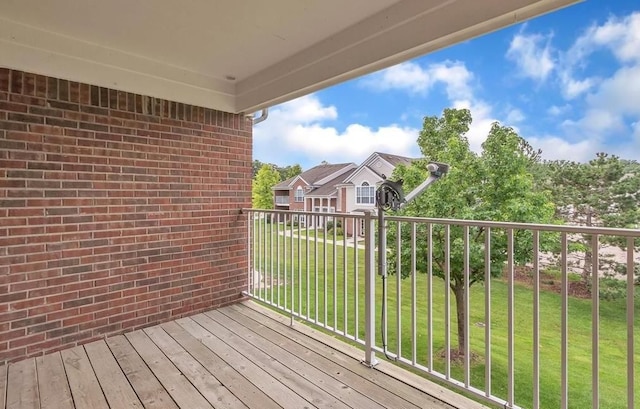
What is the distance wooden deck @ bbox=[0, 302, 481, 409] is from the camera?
5.96 ft

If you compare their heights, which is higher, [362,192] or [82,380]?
[362,192]

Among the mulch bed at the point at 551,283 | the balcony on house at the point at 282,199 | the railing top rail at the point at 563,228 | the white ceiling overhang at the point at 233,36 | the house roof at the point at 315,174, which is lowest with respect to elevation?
the mulch bed at the point at 551,283

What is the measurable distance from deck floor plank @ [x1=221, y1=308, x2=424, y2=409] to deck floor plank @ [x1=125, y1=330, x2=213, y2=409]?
0.72 m

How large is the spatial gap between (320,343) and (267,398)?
77 cm

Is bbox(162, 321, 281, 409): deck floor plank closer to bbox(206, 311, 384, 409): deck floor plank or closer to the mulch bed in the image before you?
bbox(206, 311, 384, 409): deck floor plank

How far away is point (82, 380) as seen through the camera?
2043 mm

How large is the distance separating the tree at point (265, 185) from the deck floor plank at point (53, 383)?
2742 mm

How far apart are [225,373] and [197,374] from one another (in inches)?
7.0

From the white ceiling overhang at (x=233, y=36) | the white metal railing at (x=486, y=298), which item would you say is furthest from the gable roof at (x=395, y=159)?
the white ceiling overhang at (x=233, y=36)

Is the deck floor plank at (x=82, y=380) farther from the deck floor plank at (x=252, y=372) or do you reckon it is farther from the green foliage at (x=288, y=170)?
the green foliage at (x=288, y=170)

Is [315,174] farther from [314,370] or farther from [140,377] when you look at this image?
[140,377]

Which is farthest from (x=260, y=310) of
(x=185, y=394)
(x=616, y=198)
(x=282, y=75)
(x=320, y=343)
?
(x=616, y=198)

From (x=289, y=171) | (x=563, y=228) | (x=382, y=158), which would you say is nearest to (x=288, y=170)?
(x=289, y=171)

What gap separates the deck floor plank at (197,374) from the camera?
1.81m
